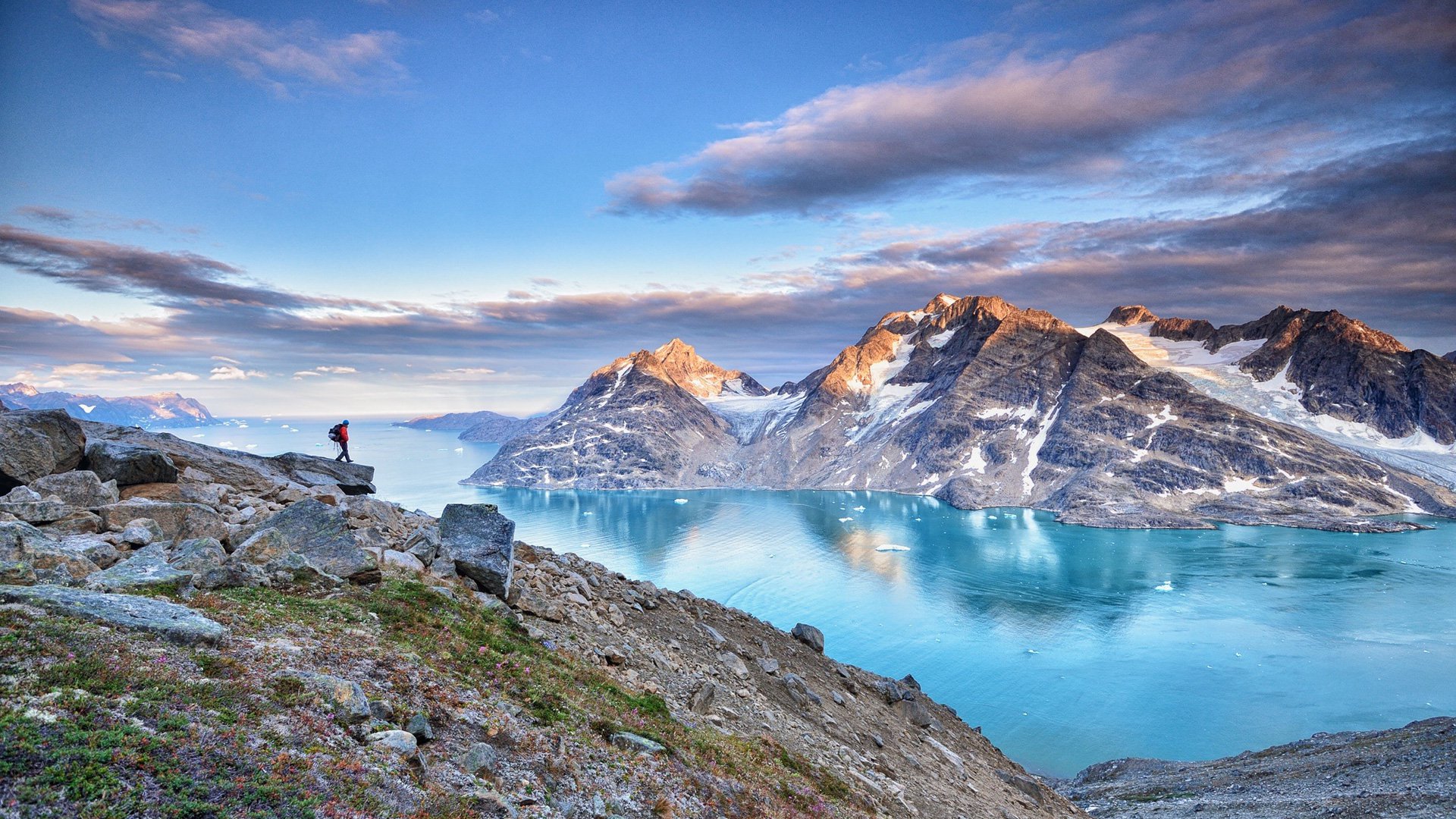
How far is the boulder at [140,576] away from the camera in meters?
12.5

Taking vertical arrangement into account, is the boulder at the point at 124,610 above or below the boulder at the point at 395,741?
above

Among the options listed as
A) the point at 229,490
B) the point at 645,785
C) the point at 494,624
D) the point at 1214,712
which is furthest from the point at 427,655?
the point at 1214,712

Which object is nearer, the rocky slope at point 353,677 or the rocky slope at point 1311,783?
the rocky slope at point 353,677

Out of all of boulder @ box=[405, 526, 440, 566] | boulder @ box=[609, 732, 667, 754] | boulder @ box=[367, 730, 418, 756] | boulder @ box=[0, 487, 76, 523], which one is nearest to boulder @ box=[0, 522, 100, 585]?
boulder @ box=[0, 487, 76, 523]

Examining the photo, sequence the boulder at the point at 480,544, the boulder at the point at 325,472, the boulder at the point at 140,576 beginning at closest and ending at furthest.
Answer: the boulder at the point at 140,576 < the boulder at the point at 480,544 < the boulder at the point at 325,472

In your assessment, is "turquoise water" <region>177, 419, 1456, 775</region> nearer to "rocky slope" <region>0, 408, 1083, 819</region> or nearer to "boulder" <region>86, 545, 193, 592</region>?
"rocky slope" <region>0, 408, 1083, 819</region>

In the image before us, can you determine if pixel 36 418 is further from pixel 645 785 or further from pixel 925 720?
pixel 925 720

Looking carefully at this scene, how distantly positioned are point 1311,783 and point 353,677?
5426 cm

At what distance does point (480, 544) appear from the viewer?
21766 millimetres

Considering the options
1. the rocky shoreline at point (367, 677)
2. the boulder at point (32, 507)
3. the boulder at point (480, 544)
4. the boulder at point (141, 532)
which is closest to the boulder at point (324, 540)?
the rocky shoreline at point (367, 677)

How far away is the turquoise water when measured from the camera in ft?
291

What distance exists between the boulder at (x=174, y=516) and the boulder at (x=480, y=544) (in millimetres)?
6090

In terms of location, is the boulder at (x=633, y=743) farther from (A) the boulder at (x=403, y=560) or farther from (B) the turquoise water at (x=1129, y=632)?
(B) the turquoise water at (x=1129, y=632)

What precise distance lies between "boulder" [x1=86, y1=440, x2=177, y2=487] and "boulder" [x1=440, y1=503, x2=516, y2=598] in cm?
912
